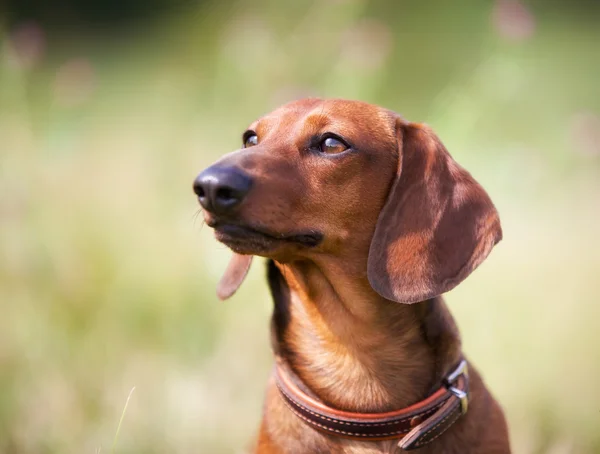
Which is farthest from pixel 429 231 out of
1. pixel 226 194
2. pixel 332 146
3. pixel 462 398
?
pixel 226 194

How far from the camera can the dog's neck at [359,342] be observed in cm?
248

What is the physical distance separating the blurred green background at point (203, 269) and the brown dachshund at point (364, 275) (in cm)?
92

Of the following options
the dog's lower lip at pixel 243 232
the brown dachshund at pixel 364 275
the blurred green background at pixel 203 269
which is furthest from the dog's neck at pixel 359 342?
the blurred green background at pixel 203 269

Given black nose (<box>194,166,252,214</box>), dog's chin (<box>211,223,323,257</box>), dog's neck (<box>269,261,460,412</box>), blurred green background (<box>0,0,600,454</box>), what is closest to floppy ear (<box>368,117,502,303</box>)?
dog's neck (<box>269,261,460,412</box>)

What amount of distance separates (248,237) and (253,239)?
18 mm

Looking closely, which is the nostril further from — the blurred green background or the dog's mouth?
the blurred green background

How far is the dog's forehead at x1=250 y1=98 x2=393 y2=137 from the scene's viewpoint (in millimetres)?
2541

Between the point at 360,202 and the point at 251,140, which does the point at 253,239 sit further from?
the point at 251,140

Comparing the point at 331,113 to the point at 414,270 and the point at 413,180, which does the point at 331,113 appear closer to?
the point at 413,180

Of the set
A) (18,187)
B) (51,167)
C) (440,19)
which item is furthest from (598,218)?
(440,19)

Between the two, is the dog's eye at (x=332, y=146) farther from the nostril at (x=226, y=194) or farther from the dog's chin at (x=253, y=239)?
the nostril at (x=226, y=194)

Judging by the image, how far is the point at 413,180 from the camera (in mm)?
2518

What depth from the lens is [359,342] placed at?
255 cm

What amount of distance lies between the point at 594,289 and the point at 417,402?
8.09 feet
